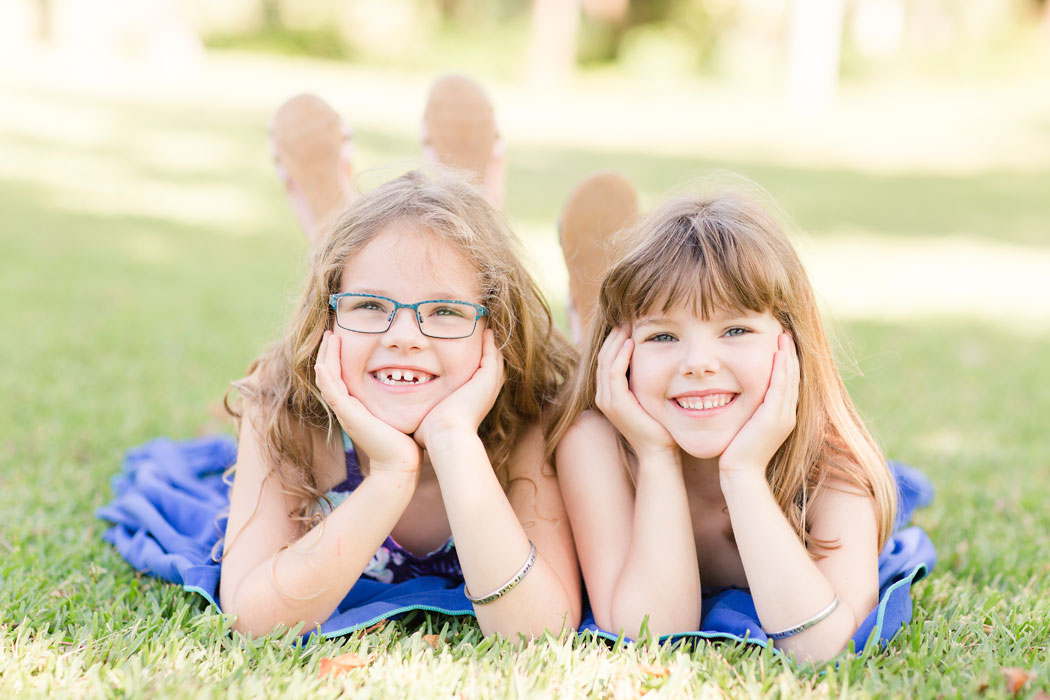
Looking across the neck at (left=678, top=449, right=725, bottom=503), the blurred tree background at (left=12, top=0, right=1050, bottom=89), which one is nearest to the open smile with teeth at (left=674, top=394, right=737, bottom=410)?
the neck at (left=678, top=449, right=725, bottom=503)

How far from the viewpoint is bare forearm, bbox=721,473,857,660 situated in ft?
8.00

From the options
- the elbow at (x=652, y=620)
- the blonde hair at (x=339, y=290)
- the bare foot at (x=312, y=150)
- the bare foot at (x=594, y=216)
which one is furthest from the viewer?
the bare foot at (x=312, y=150)

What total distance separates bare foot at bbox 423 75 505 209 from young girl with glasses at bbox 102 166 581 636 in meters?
1.31

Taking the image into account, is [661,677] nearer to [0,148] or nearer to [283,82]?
[0,148]

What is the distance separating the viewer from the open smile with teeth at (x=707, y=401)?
2.60 m

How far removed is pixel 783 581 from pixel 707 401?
0.47 meters

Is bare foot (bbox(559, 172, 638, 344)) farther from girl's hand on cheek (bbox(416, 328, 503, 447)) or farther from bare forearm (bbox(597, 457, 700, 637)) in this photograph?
bare forearm (bbox(597, 457, 700, 637))

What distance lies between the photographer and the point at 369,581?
9.82 ft

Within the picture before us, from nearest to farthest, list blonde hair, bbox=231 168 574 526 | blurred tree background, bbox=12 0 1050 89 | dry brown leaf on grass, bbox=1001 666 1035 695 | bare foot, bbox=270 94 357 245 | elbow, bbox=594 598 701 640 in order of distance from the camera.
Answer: dry brown leaf on grass, bbox=1001 666 1035 695 < elbow, bbox=594 598 701 640 < blonde hair, bbox=231 168 574 526 < bare foot, bbox=270 94 357 245 < blurred tree background, bbox=12 0 1050 89

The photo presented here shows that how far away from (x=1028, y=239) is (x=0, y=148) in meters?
12.6

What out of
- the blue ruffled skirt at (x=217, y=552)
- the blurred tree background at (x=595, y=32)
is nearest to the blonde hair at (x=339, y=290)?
the blue ruffled skirt at (x=217, y=552)

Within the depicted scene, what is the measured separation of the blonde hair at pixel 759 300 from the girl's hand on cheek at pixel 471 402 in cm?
27

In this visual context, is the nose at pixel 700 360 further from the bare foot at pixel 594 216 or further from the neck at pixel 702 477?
the bare foot at pixel 594 216

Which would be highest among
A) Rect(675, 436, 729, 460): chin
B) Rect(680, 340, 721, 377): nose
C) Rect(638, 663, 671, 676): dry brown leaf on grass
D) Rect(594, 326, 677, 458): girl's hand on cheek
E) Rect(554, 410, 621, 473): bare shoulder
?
Rect(680, 340, 721, 377): nose
